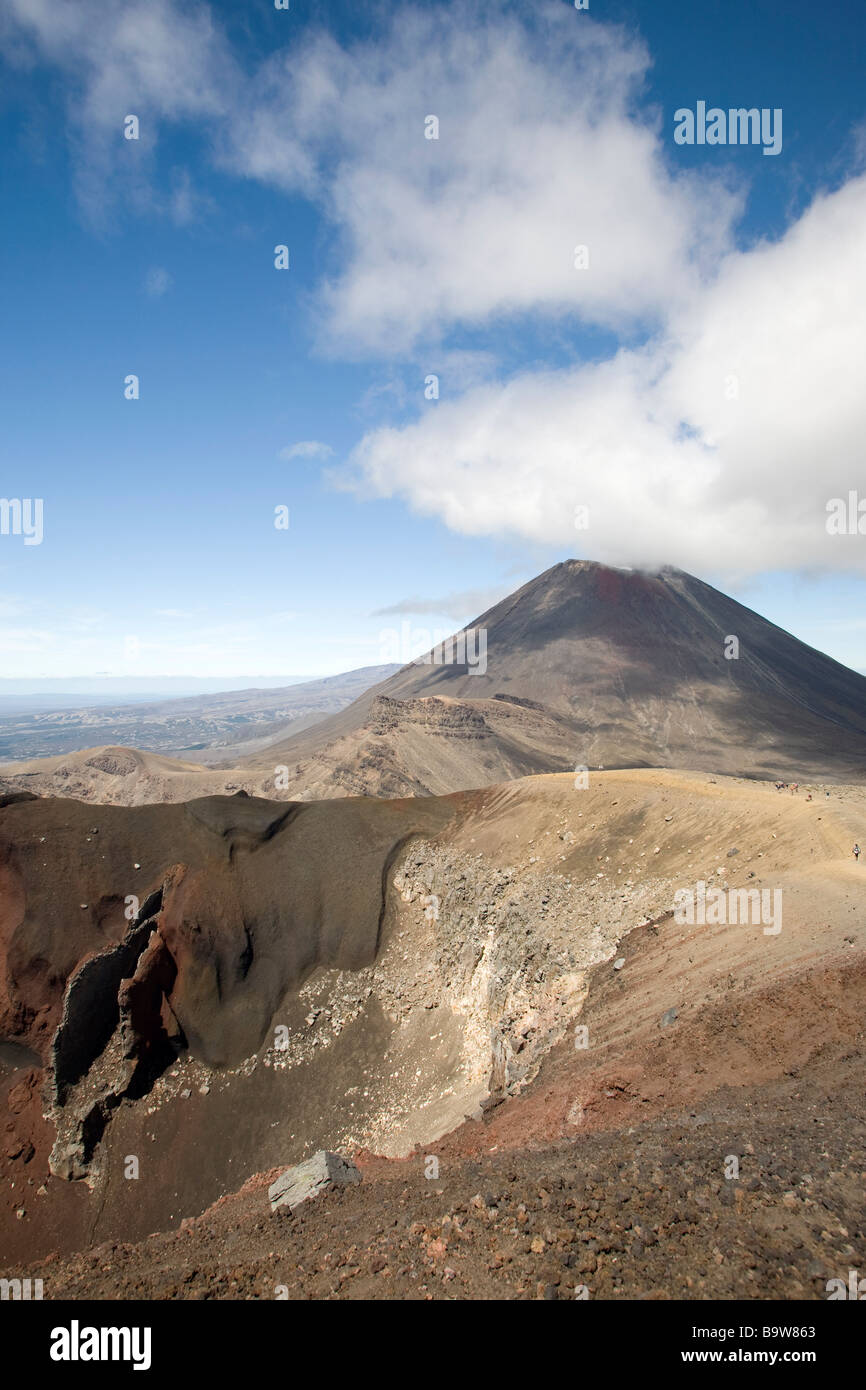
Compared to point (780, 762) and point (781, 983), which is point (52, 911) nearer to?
point (781, 983)

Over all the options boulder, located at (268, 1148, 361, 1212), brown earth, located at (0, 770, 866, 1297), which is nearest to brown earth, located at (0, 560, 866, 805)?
brown earth, located at (0, 770, 866, 1297)

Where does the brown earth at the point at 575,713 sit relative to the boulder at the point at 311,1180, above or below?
above

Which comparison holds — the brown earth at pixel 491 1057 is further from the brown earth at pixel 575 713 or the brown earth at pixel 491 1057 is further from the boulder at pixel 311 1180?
the brown earth at pixel 575 713

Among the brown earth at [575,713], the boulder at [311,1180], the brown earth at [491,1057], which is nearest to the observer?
the brown earth at [491,1057]

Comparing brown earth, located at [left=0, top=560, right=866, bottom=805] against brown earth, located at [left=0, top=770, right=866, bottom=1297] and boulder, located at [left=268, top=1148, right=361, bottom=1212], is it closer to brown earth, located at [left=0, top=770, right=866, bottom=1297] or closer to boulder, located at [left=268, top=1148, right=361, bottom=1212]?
brown earth, located at [left=0, top=770, right=866, bottom=1297]

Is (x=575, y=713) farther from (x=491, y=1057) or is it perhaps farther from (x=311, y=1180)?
(x=311, y=1180)

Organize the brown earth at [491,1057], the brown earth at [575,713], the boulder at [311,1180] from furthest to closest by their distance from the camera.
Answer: the brown earth at [575,713] → the boulder at [311,1180] → the brown earth at [491,1057]

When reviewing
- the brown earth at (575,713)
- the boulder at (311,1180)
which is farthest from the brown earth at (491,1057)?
the brown earth at (575,713)

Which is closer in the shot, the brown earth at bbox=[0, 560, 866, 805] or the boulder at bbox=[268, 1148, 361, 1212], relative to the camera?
the boulder at bbox=[268, 1148, 361, 1212]

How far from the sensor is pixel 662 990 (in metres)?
16.9

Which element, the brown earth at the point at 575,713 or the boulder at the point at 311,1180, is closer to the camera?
the boulder at the point at 311,1180

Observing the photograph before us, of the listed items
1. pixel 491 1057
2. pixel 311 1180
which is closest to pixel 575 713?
pixel 491 1057
